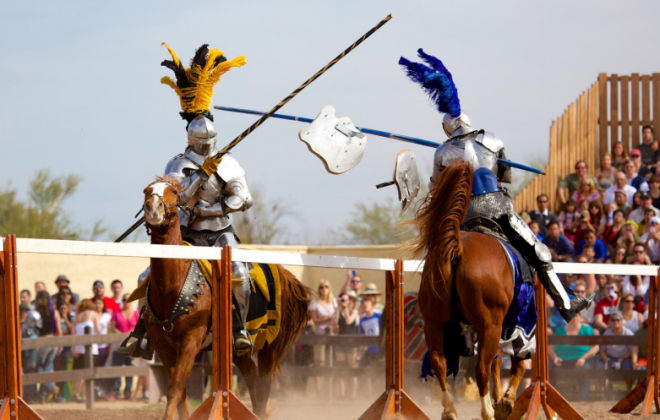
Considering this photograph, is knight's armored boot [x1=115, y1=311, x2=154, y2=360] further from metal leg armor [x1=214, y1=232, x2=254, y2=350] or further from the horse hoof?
the horse hoof

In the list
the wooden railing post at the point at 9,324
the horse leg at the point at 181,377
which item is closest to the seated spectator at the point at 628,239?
the horse leg at the point at 181,377

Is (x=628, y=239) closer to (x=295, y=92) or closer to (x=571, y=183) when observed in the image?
(x=571, y=183)

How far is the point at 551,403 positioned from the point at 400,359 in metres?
1.60

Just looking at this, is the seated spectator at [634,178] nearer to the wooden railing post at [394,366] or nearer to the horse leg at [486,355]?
the wooden railing post at [394,366]

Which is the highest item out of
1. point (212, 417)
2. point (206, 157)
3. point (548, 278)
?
point (206, 157)

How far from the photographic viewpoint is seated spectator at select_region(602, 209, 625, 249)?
39.6 ft

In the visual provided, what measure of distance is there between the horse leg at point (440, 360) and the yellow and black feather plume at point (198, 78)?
7.66 feet

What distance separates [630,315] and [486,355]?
545cm

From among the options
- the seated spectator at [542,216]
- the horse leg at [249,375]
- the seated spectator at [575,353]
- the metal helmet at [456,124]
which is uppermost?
the metal helmet at [456,124]

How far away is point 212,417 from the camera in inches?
196

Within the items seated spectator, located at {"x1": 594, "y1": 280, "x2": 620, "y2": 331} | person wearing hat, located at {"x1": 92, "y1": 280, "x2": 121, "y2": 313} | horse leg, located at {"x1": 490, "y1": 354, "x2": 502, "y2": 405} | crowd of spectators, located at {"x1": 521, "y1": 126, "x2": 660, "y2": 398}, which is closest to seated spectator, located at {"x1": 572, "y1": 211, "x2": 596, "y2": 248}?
crowd of spectators, located at {"x1": 521, "y1": 126, "x2": 660, "y2": 398}

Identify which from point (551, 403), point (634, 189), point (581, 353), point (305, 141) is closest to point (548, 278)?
point (551, 403)

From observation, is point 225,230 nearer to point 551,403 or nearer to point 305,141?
point 305,141

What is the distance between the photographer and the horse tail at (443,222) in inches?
228
